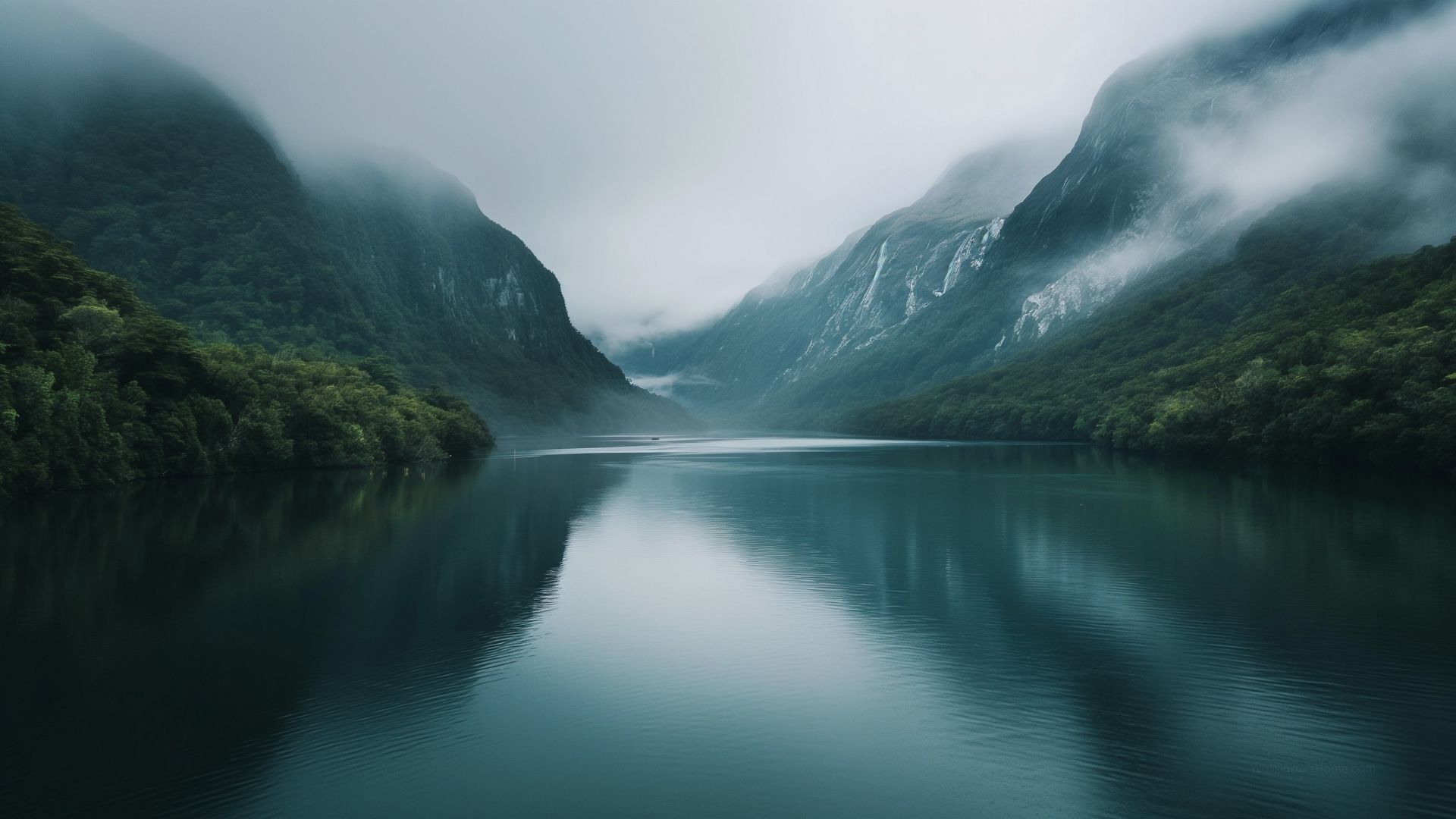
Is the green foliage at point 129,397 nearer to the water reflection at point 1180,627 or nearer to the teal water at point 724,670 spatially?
the teal water at point 724,670

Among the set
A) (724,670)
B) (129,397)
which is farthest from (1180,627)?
(129,397)

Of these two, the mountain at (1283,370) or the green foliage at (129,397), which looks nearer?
the green foliage at (129,397)

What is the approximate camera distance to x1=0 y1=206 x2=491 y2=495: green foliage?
48812 mm

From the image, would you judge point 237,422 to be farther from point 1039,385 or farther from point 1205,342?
point 1039,385

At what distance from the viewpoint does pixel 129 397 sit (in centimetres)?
5881

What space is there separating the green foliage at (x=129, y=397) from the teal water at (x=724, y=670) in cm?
769

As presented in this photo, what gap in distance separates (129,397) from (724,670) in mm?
58676

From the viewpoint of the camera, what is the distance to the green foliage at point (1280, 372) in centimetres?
6900

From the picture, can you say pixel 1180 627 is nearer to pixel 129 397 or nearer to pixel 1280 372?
pixel 129 397

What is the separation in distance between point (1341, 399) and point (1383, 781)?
77976 millimetres

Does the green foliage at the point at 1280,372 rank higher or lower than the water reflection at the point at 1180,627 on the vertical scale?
higher

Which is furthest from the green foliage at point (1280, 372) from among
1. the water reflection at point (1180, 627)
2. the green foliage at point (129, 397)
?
the green foliage at point (129, 397)

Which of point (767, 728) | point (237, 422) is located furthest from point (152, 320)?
point (767, 728)

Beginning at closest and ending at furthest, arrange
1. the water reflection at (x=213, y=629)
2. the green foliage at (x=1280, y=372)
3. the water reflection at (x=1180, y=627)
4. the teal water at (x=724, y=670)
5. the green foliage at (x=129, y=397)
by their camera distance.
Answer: the teal water at (x=724, y=670) < the water reflection at (x=213, y=629) < the water reflection at (x=1180, y=627) < the green foliage at (x=129, y=397) < the green foliage at (x=1280, y=372)
